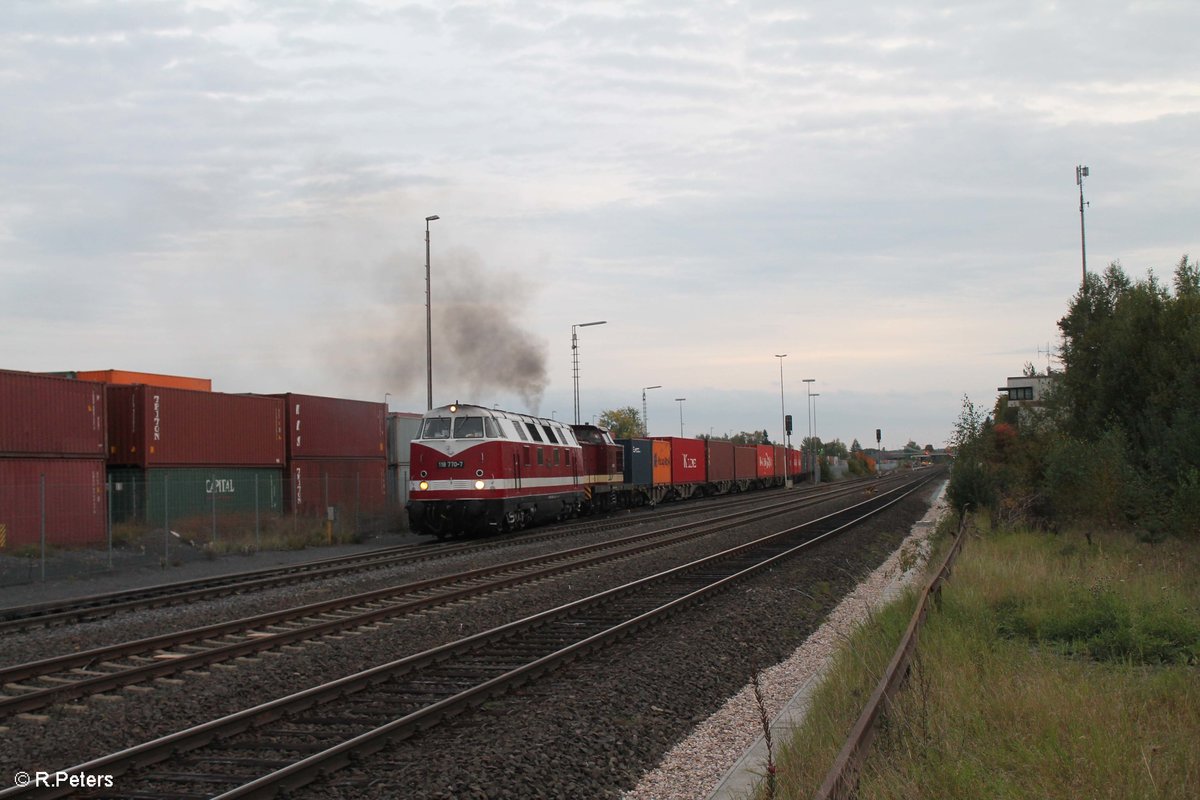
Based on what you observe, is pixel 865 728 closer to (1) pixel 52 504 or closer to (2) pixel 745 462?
(1) pixel 52 504

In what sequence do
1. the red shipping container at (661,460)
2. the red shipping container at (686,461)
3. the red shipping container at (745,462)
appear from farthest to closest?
the red shipping container at (745,462), the red shipping container at (686,461), the red shipping container at (661,460)

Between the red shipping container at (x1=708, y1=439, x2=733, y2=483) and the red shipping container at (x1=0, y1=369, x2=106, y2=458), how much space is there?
3646 cm

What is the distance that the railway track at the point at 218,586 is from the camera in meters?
13.4

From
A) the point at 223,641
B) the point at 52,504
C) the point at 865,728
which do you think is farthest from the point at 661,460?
the point at 865,728

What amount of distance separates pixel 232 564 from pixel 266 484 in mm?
7974

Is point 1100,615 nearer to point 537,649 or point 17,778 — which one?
point 537,649

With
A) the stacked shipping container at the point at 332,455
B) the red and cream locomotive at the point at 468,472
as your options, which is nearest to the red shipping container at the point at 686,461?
the stacked shipping container at the point at 332,455

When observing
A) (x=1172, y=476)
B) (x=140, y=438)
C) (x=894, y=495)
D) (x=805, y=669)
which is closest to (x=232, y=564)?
(x=140, y=438)

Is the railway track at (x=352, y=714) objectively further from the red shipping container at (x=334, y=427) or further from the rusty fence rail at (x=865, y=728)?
the red shipping container at (x=334, y=427)

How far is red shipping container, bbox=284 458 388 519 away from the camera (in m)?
29.3

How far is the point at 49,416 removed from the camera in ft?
75.2

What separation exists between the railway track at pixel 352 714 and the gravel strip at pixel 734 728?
6.17ft

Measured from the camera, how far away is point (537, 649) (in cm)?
1071

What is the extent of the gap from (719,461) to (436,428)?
34.2 meters
